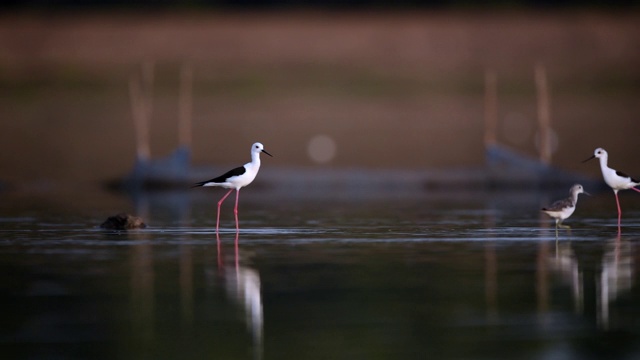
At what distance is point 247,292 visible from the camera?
46.3 feet

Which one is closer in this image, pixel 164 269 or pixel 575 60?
pixel 164 269

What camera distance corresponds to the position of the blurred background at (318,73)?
52.8 m

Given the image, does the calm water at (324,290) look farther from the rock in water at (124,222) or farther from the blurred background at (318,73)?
the blurred background at (318,73)

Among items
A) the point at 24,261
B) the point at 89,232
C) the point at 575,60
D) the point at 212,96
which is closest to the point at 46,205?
the point at 89,232

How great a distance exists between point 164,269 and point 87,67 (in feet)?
150

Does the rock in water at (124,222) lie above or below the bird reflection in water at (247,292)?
above

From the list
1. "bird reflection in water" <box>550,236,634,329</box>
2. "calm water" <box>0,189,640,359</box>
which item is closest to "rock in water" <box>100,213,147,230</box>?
"calm water" <box>0,189,640,359</box>

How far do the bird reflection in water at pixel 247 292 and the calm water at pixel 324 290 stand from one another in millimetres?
25

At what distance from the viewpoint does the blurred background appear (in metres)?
52.8

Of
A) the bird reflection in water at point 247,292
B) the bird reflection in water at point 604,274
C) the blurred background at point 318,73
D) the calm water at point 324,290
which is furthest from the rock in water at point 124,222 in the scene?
the blurred background at point 318,73

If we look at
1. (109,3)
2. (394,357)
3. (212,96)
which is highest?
(109,3)

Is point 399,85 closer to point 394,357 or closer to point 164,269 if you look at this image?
point 164,269

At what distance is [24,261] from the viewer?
16844mm

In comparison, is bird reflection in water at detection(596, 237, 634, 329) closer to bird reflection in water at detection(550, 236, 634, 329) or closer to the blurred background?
bird reflection in water at detection(550, 236, 634, 329)
